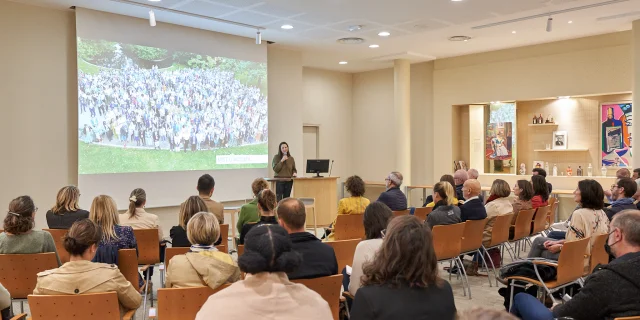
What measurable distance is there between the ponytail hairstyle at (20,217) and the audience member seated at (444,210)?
3719mm

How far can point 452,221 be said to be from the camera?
5.46m

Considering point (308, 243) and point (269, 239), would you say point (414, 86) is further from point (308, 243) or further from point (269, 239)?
point (269, 239)

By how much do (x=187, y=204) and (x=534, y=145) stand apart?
9.29 meters

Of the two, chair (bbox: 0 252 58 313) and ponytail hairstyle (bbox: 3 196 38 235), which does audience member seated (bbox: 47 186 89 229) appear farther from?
chair (bbox: 0 252 58 313)

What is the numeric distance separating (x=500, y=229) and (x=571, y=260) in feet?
6.02

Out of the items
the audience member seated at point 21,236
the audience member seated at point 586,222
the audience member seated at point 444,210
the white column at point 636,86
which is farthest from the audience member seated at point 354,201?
the white column at point 636,86

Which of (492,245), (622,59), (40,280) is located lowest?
(492,245)

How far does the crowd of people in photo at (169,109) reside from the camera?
26.5 ft

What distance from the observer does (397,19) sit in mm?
8695

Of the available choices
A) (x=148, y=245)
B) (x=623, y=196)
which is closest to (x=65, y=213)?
(x=148, y=245)

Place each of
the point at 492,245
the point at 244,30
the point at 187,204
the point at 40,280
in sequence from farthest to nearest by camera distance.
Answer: the point at 244,30, the point at 492,245, the point at 187,204, the point at 40,280

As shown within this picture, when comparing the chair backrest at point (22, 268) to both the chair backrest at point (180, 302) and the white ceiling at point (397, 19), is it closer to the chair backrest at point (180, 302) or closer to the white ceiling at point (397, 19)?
the chair backrest at point (180, 302)

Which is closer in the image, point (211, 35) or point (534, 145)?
point (211, 35)

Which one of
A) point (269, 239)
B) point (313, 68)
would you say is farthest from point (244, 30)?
point (269, 239)
